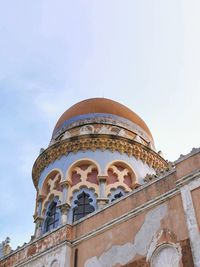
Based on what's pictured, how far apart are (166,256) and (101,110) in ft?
35.3

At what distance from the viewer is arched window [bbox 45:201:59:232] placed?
54.2ft

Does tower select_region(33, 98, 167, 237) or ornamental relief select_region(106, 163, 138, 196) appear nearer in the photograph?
tower select_region(33, 98, 167, 237)

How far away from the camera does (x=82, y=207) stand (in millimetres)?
16125

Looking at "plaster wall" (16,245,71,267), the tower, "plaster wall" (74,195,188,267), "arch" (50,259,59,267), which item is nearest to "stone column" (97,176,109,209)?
the tower

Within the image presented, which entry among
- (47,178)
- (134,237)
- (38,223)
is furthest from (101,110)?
(134,237)

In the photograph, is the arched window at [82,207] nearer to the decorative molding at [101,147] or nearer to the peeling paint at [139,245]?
the decorative molding at [101,147]

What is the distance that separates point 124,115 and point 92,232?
867 centimetres

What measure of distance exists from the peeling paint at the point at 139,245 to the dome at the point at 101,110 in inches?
368

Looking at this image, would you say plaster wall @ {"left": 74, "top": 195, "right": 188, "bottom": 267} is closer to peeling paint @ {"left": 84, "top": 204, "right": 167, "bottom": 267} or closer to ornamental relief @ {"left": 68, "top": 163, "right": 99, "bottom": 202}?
peeling paint @ {"left": 84, "top": 204, "right": 167, "bottom": 267}

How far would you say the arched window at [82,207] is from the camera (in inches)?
624

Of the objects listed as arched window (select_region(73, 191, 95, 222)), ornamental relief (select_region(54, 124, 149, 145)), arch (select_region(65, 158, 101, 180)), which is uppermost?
ornamental relief (select_region(54, 124, 149, 145))

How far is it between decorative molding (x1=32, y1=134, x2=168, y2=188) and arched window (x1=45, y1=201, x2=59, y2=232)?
215 cm

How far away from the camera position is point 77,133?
18.3 m

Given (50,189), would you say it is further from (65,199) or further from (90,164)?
(90,164)
